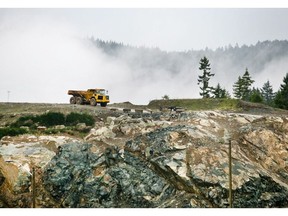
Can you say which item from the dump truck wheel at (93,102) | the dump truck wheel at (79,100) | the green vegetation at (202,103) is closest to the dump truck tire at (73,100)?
the dump truck wheel at (79,100)

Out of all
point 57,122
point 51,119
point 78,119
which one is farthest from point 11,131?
point 78,119

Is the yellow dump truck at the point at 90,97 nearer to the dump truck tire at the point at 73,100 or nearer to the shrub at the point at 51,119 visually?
the dump truck tire at the point at 73,100

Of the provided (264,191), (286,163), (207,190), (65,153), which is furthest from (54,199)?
(286,163)

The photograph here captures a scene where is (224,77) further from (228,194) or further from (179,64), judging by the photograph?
(228,194)

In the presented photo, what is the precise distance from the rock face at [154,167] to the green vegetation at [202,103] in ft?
A: 33.4

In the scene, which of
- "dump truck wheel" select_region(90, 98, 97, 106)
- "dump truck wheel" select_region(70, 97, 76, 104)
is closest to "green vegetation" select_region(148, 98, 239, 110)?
"dump truck wheel" select_region(90, 98, 97, 106)

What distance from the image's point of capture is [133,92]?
104438mm

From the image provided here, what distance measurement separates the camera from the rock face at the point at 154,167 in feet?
45.8

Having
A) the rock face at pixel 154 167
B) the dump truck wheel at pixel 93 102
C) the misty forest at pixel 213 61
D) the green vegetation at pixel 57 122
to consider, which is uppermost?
the misty forest at pixel 213 61

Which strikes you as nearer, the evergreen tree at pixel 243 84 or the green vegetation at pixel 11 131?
the green vegetation at pixel 11 131

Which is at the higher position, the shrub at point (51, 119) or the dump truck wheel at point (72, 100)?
the dump truck wheel at point (72, 100)

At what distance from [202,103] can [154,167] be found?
16.8 m

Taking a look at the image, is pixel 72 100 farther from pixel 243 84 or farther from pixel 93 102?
pixel 243 84

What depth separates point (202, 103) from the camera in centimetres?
3105
